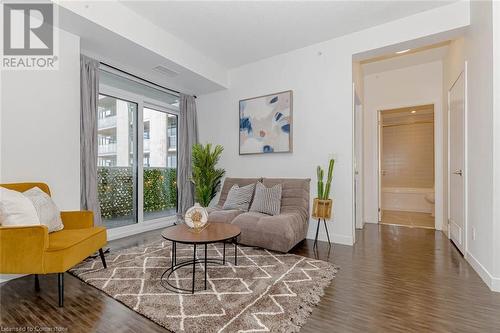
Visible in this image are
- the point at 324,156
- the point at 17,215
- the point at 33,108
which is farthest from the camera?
the point at 324,156

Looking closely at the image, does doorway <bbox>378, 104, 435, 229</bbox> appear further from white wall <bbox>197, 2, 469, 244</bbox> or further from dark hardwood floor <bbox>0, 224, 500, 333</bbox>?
dark hardwood floor <bbox>0, 224, 500, 333</bbox>

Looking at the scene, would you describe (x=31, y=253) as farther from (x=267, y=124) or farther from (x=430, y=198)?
(x=430, y=198)

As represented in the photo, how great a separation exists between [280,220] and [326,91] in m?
2.00

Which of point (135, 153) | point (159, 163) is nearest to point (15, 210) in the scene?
point (135, 153)

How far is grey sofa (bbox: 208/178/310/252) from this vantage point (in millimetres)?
2873

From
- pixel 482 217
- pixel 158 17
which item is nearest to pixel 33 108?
pixel 158 17

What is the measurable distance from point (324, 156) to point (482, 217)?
1792 millimetres

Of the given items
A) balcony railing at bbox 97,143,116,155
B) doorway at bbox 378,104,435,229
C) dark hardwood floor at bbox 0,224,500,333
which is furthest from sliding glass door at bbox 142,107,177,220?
doorway at bbox 378,104,435,229

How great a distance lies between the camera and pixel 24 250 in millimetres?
1791

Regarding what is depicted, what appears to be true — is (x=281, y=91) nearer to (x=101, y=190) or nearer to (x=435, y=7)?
(x=435, y=7)

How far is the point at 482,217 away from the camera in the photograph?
2.32m

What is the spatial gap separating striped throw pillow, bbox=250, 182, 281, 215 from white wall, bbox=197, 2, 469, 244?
0.56m

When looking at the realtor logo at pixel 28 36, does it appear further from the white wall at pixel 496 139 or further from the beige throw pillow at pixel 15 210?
the white wall at pixel 496 139

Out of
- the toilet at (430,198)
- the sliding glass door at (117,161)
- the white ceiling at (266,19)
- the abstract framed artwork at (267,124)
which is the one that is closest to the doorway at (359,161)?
the abstract framed artwork at (267,124)
